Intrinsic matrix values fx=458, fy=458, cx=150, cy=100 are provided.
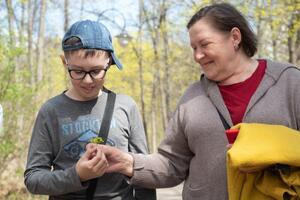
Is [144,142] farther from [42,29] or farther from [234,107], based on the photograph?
[42,29]

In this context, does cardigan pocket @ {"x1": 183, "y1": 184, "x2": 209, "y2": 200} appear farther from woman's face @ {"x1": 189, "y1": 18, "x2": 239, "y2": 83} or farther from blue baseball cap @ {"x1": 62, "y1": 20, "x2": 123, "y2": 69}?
blue baseball cap @ {"x1": 62, "y1": 20, "x2": 123, "y2": 69}

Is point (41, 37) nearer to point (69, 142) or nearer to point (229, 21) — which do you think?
point (69, 142)

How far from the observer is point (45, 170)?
2.24m

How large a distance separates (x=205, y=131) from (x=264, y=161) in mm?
427

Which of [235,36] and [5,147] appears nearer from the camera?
[235,36]

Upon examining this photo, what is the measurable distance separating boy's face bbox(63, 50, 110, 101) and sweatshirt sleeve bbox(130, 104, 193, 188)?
0.41m

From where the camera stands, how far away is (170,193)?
13.2 metres

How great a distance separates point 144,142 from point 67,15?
16996 mm

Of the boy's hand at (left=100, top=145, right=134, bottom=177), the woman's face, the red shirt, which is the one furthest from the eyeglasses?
the red shirt

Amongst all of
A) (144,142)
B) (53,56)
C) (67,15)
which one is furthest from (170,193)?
(53,56)

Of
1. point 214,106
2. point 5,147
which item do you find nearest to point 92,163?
point 214,106

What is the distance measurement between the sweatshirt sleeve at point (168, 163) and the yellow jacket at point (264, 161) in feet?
1.42

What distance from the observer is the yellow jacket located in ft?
5.63

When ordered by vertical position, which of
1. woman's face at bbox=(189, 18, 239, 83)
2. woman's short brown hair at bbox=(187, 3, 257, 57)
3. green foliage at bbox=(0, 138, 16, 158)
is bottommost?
green foliage at bbox=(0, 138, 16, 158)
